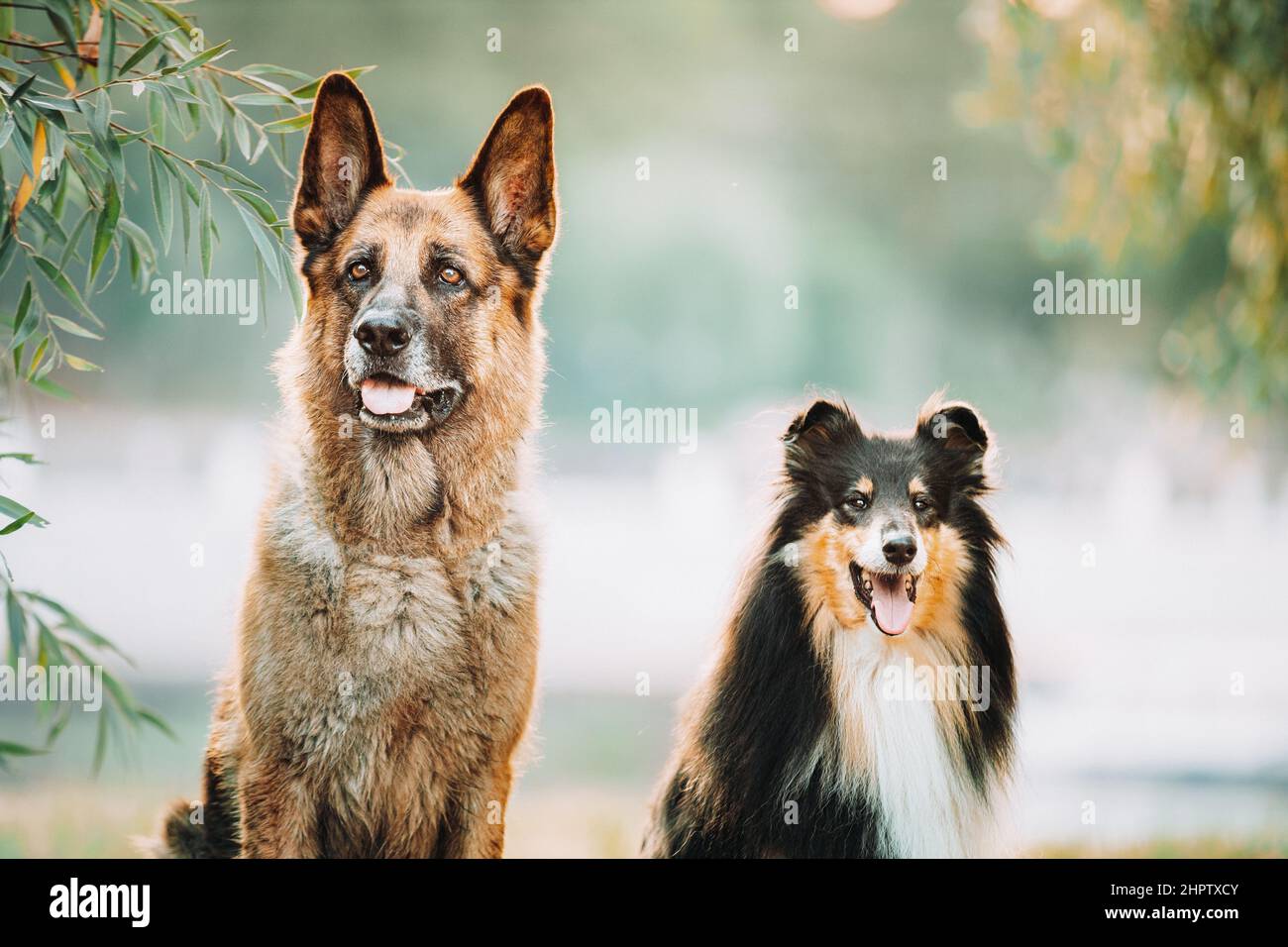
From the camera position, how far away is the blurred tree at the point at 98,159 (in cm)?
229

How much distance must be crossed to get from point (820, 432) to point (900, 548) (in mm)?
323

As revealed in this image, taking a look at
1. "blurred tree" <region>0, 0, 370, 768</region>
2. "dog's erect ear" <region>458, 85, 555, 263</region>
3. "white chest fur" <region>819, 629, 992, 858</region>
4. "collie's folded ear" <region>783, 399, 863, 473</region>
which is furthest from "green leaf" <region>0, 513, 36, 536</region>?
"white chest fur" <region>819, 629, 992, 858</region>

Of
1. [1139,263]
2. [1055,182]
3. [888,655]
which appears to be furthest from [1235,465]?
[888,655]

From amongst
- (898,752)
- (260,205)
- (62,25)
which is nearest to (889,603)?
(898,752)

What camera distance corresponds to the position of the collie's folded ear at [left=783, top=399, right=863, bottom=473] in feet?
7.91

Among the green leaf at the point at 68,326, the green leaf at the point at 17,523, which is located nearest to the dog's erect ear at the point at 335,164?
the green leaf at the point at 68,326

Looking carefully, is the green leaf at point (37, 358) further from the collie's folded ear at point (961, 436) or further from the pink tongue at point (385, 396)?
the collie's folded ear at point (961, 436)

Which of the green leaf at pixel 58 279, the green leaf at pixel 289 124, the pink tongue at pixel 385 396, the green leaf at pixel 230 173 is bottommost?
the pink tongue at pixel 385 396

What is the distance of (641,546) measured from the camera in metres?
2.96

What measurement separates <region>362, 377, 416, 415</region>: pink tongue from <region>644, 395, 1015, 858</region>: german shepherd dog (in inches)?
32.7

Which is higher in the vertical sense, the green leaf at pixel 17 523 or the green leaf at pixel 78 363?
the green leaf at pixel 78 363

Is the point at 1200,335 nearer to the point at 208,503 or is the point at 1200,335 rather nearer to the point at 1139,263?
the point at 1139,263

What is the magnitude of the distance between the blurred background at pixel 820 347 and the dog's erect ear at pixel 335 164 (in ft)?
1.25

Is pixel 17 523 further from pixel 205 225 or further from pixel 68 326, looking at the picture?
pixel 205 225
